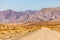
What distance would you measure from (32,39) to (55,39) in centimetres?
339

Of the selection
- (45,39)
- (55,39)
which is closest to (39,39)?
(45,39)

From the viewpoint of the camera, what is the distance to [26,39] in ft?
78.7

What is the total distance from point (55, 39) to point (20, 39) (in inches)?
203

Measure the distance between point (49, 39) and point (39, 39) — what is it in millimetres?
1450

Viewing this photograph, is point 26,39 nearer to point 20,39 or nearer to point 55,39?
point 20,39

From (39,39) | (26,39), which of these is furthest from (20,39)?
(39,39)

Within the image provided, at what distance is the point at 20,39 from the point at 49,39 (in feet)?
13.8

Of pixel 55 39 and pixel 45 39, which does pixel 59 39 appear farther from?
pixel 45 39

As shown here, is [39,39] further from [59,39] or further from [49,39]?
[59,39]

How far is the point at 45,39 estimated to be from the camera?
2370 cm

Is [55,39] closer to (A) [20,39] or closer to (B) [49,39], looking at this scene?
(B) [49,39]

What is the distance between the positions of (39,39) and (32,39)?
3.35 ft

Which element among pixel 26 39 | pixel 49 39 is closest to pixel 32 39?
pixel 26 39

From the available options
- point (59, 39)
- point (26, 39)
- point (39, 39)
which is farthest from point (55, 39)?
point (26, 39)
